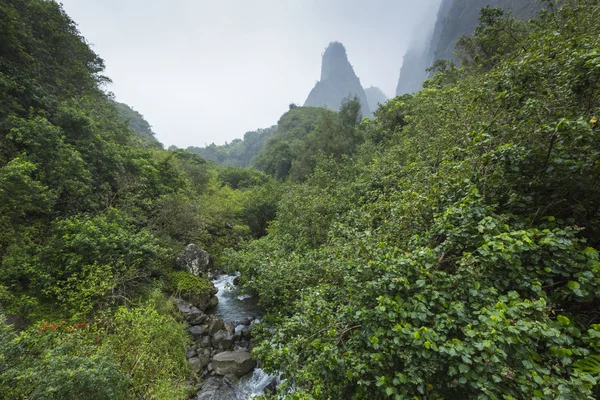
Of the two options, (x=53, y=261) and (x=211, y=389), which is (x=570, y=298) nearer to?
(x=211, y=389)

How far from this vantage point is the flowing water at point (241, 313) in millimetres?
7520

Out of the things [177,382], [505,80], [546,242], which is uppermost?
[505,80]

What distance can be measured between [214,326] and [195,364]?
1716 mm

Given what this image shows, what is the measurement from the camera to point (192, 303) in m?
11.0

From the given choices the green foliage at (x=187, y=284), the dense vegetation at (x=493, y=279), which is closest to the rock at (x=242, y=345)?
the green foliage at (x=187, y=284)

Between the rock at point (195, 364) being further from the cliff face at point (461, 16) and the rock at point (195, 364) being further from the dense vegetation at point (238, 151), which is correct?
the dense vegetation at point (238, 151)

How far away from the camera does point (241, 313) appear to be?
11.5 metres

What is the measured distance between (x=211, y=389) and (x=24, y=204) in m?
8.48

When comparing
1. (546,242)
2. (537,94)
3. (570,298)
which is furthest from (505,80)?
(570,298)

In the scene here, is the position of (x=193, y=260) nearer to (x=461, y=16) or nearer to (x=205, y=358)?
(x=205, y=358)

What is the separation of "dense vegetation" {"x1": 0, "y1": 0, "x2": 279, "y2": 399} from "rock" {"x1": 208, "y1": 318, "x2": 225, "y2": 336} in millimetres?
1512

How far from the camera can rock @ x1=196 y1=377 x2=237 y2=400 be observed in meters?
7.14

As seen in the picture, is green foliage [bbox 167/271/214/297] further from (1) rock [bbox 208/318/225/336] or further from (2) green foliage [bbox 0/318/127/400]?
(2) green foliage [bbox 0/318/127/400]

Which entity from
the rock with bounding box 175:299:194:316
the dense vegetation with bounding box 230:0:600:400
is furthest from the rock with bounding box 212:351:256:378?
the dense vegetation with bounding box 230:0:600:400
